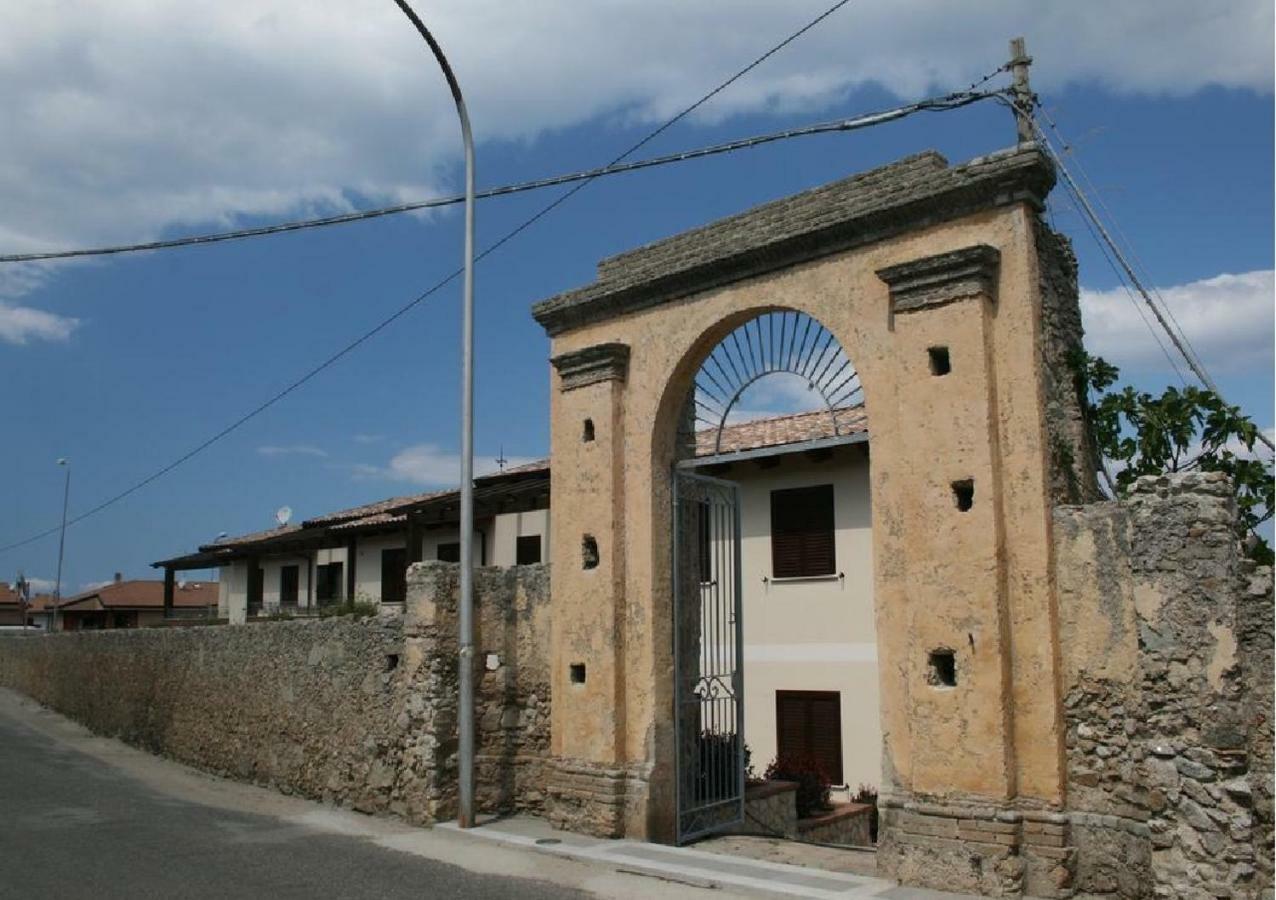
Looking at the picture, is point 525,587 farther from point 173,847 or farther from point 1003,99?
point 1003,99

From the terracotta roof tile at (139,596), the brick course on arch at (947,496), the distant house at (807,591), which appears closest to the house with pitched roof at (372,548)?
the distant house at (807,591)

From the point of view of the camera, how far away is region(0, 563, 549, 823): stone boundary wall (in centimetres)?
1171

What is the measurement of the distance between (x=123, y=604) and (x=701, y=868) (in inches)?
2205

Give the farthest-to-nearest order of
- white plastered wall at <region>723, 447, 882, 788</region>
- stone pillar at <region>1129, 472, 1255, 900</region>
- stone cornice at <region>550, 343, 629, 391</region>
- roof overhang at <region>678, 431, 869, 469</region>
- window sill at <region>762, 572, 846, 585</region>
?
window sill at <region>762, 572, 846, 585</region> < white plastered wall at <region>723, 447, 882, 788</region> < stone cornice at <region>550, 343, 629, 391</region> < roof overhang at <region>678, 431, 869, 469</region> < stone pillar at <region>1129, 472, 1255, 900</region>

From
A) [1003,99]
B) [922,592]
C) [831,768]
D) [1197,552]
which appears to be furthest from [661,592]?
[831,768]

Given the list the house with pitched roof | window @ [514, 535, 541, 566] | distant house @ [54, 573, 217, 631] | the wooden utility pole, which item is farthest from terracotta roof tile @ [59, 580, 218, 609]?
the wooden utility pole

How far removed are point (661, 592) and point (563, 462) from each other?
6.08ft

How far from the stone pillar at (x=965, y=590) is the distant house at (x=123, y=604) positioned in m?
54.3

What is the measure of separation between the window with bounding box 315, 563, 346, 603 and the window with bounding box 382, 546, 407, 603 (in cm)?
306

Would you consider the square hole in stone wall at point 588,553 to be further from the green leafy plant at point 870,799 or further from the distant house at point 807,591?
the green leafy plant at point 870,799

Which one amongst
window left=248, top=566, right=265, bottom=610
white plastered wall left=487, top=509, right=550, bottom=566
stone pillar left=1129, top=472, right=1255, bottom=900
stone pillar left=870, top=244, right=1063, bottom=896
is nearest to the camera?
stone pillar left=1129, top=472, right=1255, bottom=900

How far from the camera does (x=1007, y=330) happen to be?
820 centimetres

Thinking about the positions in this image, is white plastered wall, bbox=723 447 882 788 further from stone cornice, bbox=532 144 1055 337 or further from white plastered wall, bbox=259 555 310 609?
white plastered wall, bbox=259 555 310 609

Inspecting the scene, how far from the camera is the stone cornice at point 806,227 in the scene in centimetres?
828
